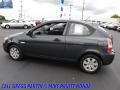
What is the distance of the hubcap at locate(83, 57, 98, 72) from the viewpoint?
5.62 metres

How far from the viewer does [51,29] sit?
6.11m

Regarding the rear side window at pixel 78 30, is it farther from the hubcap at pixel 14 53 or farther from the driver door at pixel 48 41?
the hubcap at pixel 14 53

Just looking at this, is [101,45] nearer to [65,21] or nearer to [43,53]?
[65,21]

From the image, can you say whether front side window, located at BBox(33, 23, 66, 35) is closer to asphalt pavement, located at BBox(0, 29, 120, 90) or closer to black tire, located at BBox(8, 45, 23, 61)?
black tire, located at BBox(8, 45, 23, 61)

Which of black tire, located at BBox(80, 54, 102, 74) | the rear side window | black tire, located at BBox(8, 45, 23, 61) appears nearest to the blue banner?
black tire, located at BBox(8, 45, 23, 61)

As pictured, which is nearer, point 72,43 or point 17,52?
point 72,43

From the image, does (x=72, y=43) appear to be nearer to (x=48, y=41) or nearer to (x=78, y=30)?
(x=78, y=30)

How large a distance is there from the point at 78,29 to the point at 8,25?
2467 centimetres

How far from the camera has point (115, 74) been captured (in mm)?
5734

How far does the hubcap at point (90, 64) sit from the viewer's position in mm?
5617

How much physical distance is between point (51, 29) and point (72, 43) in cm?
96

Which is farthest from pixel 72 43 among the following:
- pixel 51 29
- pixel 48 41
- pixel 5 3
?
pixel 5 3

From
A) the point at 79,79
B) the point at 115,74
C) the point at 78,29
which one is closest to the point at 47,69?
the point at 79,79

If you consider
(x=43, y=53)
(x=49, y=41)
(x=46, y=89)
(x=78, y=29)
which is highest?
(x=78, y=29)
